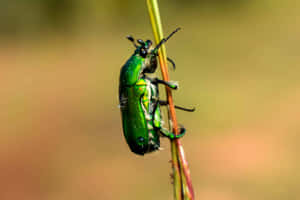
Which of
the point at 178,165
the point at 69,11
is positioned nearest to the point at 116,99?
the point at 69,11

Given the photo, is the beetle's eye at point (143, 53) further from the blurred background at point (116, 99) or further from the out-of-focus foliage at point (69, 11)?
the out-of-focus foliage at point (69, 11)

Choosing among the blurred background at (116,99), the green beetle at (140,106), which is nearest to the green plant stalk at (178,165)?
the green beetle at (140,106)

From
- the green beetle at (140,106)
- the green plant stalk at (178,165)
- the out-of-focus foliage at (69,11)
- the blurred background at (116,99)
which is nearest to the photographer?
the green plant stalk at (178,165)

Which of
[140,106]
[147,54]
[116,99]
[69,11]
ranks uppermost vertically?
[69,11]

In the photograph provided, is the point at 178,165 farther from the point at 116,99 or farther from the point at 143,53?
the point at 116,99

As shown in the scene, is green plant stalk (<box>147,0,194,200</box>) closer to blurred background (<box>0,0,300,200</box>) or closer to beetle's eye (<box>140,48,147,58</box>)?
beetle's eye (<box>140,48,147,58</box>)

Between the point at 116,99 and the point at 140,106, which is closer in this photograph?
the point at 140,106

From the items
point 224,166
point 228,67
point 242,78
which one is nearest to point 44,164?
point 224,166

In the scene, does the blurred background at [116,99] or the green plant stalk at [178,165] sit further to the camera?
the blurred background at [116,99]
